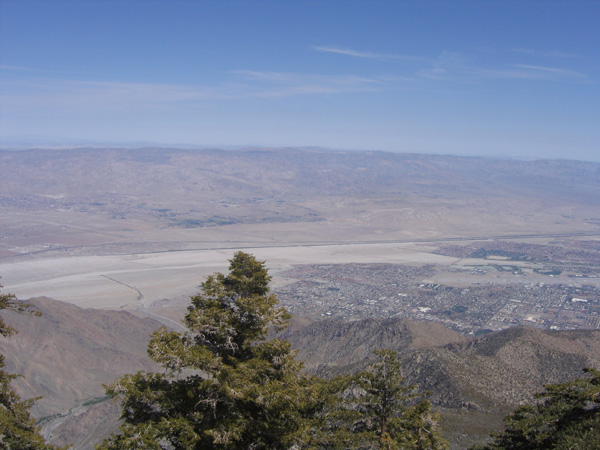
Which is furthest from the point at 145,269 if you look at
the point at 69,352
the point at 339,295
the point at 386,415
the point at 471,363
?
the point at 386,415

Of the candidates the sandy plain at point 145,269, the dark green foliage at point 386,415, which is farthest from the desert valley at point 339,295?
the dark green foliage at point 386,415

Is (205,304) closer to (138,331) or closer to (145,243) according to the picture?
(138,331)

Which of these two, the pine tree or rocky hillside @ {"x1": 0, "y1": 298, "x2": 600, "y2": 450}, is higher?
the pine tree

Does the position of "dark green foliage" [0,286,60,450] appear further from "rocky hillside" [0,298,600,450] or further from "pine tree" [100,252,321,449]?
"rocky hillside" [0,298,600,450]

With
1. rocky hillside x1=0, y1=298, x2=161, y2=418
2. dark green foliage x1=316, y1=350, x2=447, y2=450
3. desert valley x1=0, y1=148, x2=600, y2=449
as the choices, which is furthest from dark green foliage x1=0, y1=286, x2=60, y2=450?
rocky hillside x1=0, y1=298, x2=161, y2=418

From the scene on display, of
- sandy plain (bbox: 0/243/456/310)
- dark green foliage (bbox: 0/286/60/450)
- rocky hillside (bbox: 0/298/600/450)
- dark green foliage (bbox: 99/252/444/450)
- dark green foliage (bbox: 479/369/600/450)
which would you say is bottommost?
sandy plain (bbox: 0/243/456/310)

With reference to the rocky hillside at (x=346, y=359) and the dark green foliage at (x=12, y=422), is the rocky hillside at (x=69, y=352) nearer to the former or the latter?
the rocky hillside at (x=346, y=359)

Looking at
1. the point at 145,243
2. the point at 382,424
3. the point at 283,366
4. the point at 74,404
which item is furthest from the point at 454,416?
the point at 145,243

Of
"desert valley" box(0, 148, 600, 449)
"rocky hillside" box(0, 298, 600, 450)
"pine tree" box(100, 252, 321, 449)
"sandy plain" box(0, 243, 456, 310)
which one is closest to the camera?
"pine tree" box(100, 252, 321, 449)

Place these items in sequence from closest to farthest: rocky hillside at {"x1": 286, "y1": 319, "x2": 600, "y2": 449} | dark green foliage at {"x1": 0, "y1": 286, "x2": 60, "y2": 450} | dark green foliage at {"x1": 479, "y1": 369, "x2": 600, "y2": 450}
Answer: dark green foliage at {"x1": 479, "y1": 369, "x2": 600, "y2": 450} → dark green foliage at {"x1": 0, "y1": 286, "x2": 60, "y2": 450} → rocky hillside at {"x1": 286, "y1": 319, "x2": 600, "y2": 449}
